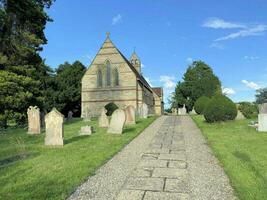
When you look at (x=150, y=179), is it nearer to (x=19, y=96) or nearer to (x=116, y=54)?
(x=19, y=96)

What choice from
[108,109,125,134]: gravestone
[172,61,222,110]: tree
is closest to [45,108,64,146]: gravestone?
[108,109,125,134]: gravestone

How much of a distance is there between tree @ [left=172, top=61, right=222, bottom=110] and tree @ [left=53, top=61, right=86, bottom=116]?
23.1 metres

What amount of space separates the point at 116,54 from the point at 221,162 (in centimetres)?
4158

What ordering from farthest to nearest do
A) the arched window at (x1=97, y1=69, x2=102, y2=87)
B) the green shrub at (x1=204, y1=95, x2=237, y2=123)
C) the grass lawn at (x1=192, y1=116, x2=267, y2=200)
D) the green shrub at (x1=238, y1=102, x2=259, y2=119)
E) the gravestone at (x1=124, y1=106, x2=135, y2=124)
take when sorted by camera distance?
the arched window at (x1=97, y1=69, x2=102, y2=87), the green shrub at (x1=238, y1=102, x2=259, y2=119), the gravestone at (x1=124, y1=106, x2=135, y2=124), the green shrub at (x1=204, y1=95, x2=237, y2=123), the grass lawn at (x1=192, y1=116, x2=267, y2=200)

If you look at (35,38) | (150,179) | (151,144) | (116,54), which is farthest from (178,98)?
(150,179)

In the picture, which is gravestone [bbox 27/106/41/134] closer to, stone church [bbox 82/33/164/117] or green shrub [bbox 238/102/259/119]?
green shrub [bbox 238/102/259/119]

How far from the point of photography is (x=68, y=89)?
56969mm

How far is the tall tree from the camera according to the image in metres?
20.8

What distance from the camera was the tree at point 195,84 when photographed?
64625mm

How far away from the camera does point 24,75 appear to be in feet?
73.9

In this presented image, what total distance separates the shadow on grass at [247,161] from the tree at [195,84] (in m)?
53.5

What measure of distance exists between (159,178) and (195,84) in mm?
61404

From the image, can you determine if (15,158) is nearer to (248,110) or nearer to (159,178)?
(159,178)

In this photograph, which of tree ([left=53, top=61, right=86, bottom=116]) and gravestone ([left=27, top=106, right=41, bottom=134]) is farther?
tree ([left=53, top=61, right=86, bottom=116])
